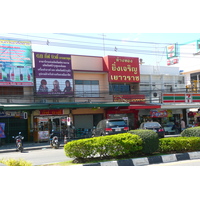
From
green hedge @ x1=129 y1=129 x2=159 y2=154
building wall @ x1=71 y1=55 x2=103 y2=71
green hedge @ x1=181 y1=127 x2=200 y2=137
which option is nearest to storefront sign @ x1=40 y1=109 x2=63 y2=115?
building wall @ x1=71 y1=55 x2=103 y2=71

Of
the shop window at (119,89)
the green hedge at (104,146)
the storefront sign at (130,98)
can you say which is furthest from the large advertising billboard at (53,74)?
the green hedge at (104,146)

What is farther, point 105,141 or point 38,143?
point 38,143

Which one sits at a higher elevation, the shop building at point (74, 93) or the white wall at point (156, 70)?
the white wall at point (156, 70)

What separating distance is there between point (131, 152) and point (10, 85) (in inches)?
576

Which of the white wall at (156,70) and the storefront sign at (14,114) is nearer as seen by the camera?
the storefront sign at (14,114)

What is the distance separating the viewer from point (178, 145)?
38.1 ft

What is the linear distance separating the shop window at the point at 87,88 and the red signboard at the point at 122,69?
5.20 feet

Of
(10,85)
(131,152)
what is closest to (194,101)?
(10,85)

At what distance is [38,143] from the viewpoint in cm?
2300

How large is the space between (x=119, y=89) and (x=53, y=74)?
7.52 meters

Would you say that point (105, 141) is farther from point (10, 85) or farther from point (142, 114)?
point (142, 114)

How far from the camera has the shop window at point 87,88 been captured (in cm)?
2668

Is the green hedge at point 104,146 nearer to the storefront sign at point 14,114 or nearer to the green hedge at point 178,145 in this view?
the green hedge at point 178,145

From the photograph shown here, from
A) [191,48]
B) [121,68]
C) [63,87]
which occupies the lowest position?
[63,87]
